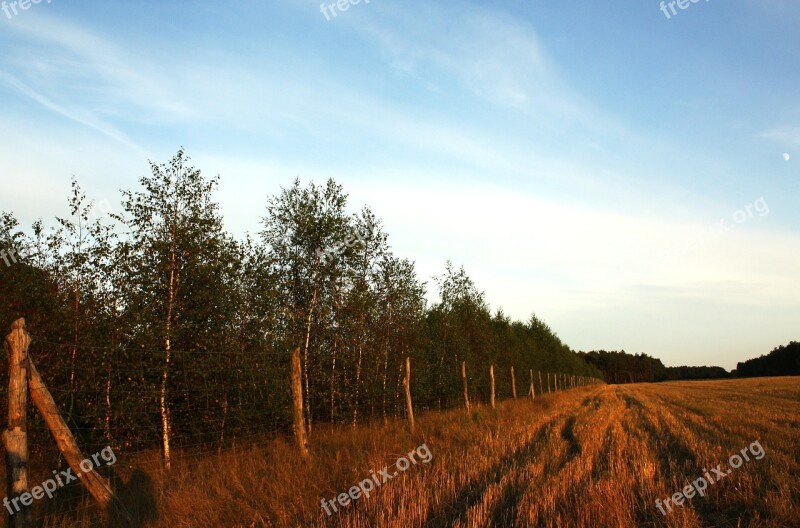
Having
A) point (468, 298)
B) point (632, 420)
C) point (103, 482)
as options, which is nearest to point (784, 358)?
point (468, 298)

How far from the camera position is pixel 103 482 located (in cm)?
607

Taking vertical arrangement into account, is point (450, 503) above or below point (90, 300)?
below

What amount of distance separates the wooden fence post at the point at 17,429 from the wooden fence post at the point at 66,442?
0.13m

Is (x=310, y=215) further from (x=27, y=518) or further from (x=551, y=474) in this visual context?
(x=27, y=518)

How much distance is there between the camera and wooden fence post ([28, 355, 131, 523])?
5.43 metres

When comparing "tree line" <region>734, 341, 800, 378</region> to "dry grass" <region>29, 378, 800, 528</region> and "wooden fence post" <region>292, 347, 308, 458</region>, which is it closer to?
"dry grass" <region>29, 378, 800, 528</region>

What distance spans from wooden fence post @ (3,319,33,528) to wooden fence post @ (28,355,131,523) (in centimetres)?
13

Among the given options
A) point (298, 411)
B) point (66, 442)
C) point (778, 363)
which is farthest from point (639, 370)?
point (66, 442)

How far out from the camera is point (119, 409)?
8.95 m

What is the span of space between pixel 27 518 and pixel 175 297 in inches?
230

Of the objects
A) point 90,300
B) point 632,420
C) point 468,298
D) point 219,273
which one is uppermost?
point 468,298

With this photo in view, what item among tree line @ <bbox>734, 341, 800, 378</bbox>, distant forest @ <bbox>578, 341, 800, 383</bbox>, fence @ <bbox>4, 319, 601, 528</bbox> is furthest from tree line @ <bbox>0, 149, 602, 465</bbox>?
distant forest @ <bbox>578, 341, 800, 383</bbox>

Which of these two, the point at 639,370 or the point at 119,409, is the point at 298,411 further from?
the point at 639,370

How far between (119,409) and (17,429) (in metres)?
4.09
